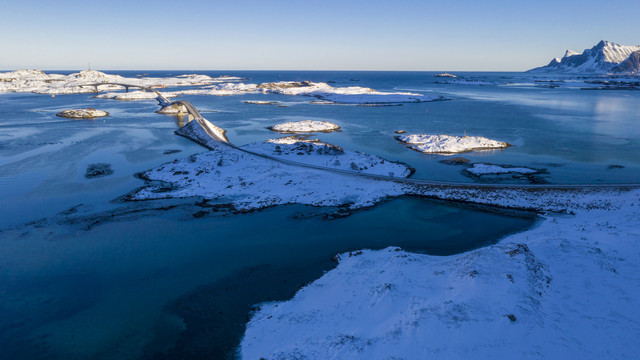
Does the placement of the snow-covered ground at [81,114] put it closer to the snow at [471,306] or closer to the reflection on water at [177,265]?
the reflection on water at [177,265]

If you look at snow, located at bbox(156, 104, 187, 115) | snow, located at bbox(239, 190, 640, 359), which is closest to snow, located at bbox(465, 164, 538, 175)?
snow, located at bbox(239, 190, 640, 359)

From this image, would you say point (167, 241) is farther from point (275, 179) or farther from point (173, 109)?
point (173, 109)

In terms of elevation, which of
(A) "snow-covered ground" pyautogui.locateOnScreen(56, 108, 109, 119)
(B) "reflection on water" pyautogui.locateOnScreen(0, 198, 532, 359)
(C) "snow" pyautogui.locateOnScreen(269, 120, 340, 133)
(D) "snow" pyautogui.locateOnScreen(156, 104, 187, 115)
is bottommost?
(B) "reflection on water" pyautogui.locateOnScreen(0, 198, 532, 359)

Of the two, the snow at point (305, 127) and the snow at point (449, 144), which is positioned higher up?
the snow at point (305, 127)

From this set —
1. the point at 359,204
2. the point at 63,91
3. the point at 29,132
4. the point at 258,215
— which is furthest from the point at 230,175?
the point at 63,91

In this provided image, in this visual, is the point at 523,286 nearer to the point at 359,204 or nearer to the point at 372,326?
the point at 372,326

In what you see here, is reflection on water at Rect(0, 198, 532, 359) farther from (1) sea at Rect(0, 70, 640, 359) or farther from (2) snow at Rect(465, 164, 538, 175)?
(2) snow at Rect(465, 164, 538, 175)

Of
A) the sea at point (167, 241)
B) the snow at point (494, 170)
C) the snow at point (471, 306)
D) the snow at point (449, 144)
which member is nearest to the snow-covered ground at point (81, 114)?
the sea at point (167, 241)
